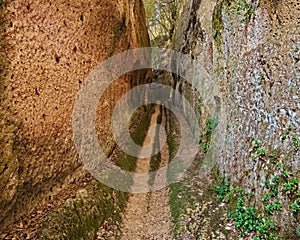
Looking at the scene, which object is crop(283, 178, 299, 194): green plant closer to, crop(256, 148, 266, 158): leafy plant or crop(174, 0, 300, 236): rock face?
crop(174, 0, 300, 236): rock face

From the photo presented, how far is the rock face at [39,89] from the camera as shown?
411 centimetres

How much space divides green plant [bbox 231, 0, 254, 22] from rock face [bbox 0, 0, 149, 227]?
3.55m

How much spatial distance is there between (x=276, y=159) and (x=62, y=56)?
4560 millimetres

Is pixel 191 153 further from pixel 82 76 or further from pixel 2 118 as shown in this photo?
pixel 2 118

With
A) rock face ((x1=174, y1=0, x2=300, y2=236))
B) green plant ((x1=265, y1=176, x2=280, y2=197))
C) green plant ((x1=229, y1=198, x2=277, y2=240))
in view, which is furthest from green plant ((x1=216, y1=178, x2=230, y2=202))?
green plant ((x1=265, y1=176, x2=280, y2=197))

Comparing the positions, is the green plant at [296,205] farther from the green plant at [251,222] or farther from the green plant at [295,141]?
the green plant at [295,141]

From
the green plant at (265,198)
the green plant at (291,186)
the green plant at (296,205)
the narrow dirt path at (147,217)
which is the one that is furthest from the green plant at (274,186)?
the narrow dirt path at (147,217)

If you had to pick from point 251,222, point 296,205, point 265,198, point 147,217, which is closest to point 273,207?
point 265,198

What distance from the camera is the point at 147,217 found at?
6.85 m

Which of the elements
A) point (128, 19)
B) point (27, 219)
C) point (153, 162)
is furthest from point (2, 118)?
point (128, 19)

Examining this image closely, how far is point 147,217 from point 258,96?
3977 mm

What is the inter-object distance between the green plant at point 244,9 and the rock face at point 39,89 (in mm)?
3551

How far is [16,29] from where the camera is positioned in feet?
13.9

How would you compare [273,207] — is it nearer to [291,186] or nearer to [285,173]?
[291,186]
